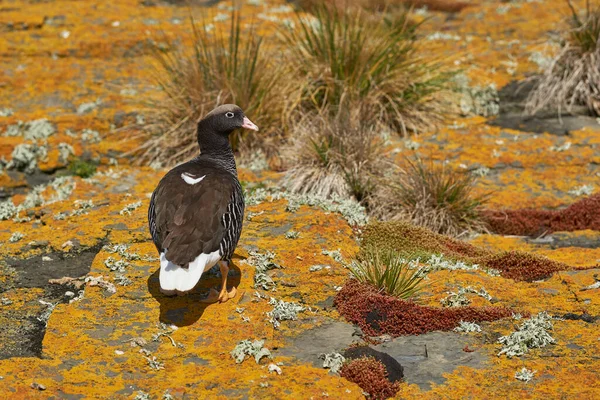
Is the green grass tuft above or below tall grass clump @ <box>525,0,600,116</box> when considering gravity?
below

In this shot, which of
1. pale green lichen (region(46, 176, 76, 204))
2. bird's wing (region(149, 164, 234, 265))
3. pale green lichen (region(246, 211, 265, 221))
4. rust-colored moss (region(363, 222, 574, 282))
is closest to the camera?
bird's wing (region(149, 164, 234, 265))

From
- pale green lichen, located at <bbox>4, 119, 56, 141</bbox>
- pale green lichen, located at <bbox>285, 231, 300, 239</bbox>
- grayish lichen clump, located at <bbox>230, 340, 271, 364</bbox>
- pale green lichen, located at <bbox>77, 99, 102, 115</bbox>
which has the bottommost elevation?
grayish lichen clump, located at <bbox>230, 340, 271, 364</bbox>

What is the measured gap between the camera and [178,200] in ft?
20.8

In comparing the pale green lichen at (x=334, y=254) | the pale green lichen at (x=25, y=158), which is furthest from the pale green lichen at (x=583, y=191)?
the pale green lichen at (x=25, y=158)

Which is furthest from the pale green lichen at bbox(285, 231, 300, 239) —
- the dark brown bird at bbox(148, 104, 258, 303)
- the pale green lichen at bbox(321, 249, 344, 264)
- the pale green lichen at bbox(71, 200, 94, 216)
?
the pale green lichen at bbox(71, 200, 94, 216)

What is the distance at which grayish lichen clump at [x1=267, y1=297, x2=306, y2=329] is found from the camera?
6.02 meters

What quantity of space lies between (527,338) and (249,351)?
6.84 ft

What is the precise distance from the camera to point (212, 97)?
11.2m

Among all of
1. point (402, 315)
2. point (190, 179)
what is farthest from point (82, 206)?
point (402, 315)

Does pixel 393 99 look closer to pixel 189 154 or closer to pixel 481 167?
pixel 481 167

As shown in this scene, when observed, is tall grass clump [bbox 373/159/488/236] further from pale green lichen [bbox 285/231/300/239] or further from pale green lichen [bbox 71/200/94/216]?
pale green lichen [bbox 71/200/94/216]

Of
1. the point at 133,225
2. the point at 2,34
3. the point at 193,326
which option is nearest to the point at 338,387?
the point at 193,326

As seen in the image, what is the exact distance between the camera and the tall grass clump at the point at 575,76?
11648 mm

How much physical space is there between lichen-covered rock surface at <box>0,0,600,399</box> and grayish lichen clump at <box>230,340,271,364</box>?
2 cm
